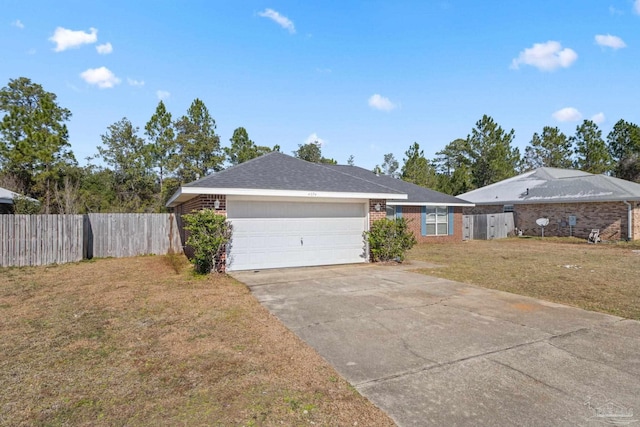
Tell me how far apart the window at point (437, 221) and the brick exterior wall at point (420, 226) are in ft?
1.06

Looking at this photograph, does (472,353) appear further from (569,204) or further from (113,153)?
(113,153)

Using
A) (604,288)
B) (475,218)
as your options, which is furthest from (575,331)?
(475,218)

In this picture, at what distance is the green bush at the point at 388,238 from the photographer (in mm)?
11641

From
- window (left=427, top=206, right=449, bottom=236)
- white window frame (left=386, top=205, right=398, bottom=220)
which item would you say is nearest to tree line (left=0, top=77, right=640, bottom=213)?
white window frame (left=386, top=205, right=398, bottom=220)

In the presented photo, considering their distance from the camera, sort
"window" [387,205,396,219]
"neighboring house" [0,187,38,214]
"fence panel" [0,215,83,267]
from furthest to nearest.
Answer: "window" [387,205,396,219]
"neighboring house" [0,187,38,214]
"fence panel" [0,215,83,267]

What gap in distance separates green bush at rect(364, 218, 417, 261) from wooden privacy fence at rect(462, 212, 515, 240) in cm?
1253

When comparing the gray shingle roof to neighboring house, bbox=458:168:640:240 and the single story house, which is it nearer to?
the single story house

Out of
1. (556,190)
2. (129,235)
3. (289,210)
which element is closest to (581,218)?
(556,190)

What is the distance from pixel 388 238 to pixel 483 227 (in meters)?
14.4

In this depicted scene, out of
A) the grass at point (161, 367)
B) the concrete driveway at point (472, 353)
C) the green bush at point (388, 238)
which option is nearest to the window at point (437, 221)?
the green bush at point (388, 238)

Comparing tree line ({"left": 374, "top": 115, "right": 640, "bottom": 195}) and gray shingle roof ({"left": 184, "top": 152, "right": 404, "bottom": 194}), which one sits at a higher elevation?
tree line ({"left": 374, "top": 115, "right": 640, "bottom": 195})

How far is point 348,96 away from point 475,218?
12.1 metres

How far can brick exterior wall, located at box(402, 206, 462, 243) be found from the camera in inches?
772

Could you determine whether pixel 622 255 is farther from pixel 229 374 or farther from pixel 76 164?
pixel 76 164
